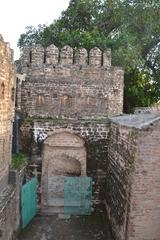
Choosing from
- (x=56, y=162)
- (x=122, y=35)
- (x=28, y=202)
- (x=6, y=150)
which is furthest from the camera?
(x=122, y=35)

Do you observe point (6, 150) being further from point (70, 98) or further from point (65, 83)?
point (65, 83)

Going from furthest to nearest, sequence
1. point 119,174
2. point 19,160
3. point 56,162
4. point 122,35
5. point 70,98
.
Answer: point 122,35 < point 70,98 < point 56,162 < point 19,160 < point 119,174

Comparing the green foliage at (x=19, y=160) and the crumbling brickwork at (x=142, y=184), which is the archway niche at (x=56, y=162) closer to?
the green foliage at (x=19, y=160)

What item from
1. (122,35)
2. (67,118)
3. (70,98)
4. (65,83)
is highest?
(122,35)

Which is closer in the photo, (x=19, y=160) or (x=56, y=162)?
(x=19, y=160)

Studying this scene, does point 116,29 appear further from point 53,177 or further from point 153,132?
point 153,132

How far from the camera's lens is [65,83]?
613 inches

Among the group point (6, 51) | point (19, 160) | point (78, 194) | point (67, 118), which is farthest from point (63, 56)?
point (6, 51)

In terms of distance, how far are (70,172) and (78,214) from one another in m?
A: 1.65

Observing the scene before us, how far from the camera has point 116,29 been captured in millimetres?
20031

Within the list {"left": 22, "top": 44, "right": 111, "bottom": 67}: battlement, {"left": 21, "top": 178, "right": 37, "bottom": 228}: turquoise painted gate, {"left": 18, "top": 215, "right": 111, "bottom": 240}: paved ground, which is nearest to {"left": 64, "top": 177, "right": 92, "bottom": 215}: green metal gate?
{"left": 18, "top": 215, "right": 111, "bottom": 240}: paved ground

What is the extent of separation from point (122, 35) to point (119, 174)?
7.75m

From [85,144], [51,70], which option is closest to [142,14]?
[51,70]

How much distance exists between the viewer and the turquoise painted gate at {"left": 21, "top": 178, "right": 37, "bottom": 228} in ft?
42.7
